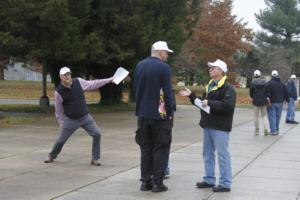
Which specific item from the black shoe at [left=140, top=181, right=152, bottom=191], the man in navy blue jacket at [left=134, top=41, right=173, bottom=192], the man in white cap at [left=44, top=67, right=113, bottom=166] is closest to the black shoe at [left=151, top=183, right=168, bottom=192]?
the man in navy blue jacket at [left=134, top=41, right=173, bottom=192]

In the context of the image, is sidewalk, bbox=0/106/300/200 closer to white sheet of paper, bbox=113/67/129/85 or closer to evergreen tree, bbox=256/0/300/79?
white sheet of paper, bbox=113/67/129/85

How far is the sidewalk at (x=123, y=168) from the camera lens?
26.6ft

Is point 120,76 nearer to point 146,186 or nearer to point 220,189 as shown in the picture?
point 146,186

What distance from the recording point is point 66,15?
18688mm

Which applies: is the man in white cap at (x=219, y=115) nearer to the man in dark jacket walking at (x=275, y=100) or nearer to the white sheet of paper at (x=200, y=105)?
the white sheet of paper at (x=200, y=105)

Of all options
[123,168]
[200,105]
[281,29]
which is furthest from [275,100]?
[281,29]

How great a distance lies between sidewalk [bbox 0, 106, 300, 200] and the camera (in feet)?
26.6

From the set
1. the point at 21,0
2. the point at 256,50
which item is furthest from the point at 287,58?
the point at 21,0

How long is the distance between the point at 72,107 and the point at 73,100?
0.41ft

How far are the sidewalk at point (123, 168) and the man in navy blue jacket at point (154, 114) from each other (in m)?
0.36

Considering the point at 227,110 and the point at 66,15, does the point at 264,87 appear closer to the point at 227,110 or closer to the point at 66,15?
the point at 66,15

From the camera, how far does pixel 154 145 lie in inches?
321

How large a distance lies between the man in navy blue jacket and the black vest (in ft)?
7.82

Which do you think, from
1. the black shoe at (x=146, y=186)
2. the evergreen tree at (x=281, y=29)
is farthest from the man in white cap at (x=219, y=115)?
the evergreen tree at (x=281, y=29)
